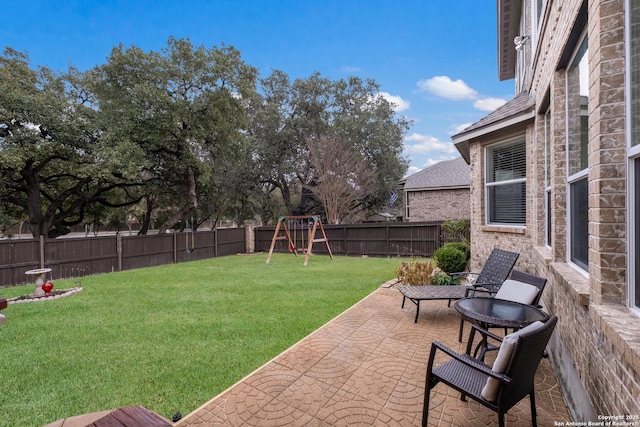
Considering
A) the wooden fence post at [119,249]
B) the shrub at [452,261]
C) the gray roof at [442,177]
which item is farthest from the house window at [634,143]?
the gray roof at [442,177]

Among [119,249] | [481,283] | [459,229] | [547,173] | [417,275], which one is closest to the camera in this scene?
[547,173]

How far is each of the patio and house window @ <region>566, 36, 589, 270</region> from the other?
53.6 inches

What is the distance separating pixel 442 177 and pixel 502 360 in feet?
62.0

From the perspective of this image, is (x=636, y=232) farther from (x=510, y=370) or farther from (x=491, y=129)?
(x=491, y=129)

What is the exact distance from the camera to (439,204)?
63.2 ft

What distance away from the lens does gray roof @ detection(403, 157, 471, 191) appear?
18875 mm

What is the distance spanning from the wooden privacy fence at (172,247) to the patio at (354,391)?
10145 mm

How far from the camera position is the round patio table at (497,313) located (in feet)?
10.6

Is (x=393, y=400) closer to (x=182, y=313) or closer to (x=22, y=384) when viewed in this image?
(x=22, y=384)

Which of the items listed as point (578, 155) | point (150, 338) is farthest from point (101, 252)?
point (578, 155)

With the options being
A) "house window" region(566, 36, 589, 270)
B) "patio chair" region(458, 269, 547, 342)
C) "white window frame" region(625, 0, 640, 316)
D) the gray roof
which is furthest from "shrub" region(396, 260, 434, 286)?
the gray roof

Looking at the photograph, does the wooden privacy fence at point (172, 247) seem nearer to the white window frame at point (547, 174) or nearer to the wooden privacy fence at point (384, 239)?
the wooden privacy fence at point (384, 239)

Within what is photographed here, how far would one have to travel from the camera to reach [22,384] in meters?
3.51

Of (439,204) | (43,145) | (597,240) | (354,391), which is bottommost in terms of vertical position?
(354,391)
